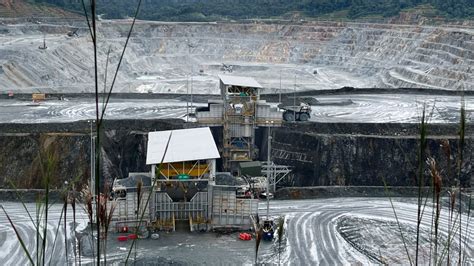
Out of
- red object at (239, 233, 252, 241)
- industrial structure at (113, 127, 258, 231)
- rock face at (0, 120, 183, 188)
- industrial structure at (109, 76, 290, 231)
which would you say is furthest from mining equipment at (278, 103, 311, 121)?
red object at (239, 233, 252, 241)

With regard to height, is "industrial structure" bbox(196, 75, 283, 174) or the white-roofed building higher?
"industrial structure" bbox(196, 75, 283, 174)

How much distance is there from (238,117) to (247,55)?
197ft

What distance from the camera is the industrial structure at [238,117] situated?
31.7 metres

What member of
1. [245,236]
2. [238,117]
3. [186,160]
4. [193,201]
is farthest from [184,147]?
[238,117]

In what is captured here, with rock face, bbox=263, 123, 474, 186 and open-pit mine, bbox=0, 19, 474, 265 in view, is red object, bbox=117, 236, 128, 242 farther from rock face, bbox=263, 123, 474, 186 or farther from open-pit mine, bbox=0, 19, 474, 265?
rock face, bbox=263, 123, 474, 186

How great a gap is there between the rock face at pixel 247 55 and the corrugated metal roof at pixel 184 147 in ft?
115

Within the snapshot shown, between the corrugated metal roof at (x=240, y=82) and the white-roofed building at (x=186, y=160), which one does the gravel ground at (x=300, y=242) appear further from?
the corrugated metal roof at (x=240, y=82)

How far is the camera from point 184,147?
22766 mm

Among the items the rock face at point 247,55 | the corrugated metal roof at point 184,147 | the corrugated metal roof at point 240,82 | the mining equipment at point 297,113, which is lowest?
the corrugated metal roof at point 184,147

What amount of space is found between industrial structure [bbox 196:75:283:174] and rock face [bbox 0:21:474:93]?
2733cm

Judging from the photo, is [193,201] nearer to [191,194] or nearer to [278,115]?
[191,194]

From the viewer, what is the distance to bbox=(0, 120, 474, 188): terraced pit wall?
1331 inches

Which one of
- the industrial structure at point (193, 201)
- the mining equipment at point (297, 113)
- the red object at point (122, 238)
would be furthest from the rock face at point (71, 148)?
the red object at point (122, 238)

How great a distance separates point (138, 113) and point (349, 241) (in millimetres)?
24324
